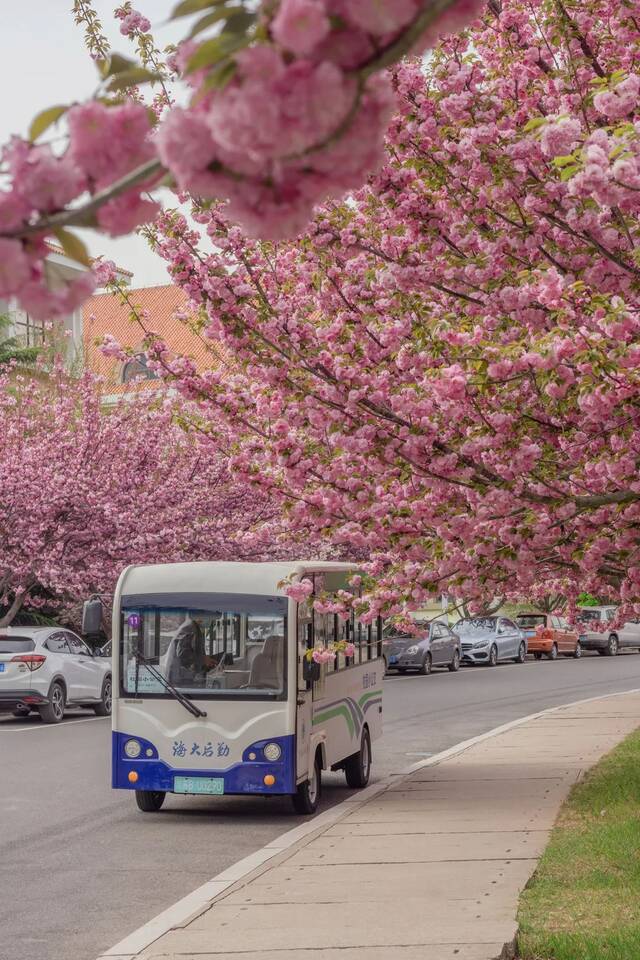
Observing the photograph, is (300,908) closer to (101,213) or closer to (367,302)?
(367,302)

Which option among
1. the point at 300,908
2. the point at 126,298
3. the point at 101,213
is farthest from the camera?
the point at 126,298

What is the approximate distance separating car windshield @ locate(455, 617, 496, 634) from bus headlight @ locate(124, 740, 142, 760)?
3397 centimetres

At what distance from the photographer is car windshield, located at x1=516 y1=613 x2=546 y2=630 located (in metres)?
55.0

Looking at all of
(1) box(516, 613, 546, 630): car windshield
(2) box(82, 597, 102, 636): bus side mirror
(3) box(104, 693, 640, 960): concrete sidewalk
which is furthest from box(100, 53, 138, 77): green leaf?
(1) box(516, 613, 546, 630): car windshield

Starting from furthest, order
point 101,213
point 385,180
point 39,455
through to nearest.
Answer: point 39,455
point 385,180
point 101,213

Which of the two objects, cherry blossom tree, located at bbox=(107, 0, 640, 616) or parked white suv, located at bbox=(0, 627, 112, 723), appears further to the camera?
parked white suv, located at bbox=(0, 627, 112, 723)

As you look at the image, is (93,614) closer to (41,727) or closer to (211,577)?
(211,577)

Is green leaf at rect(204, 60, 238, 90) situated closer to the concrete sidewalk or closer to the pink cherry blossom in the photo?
the pink cherry blossom

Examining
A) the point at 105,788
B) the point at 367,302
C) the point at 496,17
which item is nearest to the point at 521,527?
the point at 367,302

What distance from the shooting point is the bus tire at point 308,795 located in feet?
Answer: 45.3

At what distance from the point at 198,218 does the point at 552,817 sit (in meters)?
6.19

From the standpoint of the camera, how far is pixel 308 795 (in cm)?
1395

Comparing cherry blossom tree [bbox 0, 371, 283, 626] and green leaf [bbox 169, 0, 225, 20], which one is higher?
cherry blossom tree [bbox 0, 371, 283, 626]

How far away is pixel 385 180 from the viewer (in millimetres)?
10055
